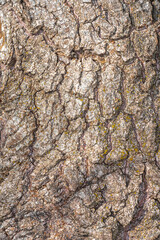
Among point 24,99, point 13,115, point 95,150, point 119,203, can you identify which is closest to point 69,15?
point 24,99

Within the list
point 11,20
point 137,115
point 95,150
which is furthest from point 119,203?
point 11,20

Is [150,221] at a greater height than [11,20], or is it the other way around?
[11,20]

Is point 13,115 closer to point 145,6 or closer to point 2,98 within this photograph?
point 2,98

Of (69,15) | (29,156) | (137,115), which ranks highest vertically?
(69,15)

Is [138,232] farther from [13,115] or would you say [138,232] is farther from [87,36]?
[87,36]

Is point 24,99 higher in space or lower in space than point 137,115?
higher

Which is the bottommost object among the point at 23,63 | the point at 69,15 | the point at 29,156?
the point at 29,156
